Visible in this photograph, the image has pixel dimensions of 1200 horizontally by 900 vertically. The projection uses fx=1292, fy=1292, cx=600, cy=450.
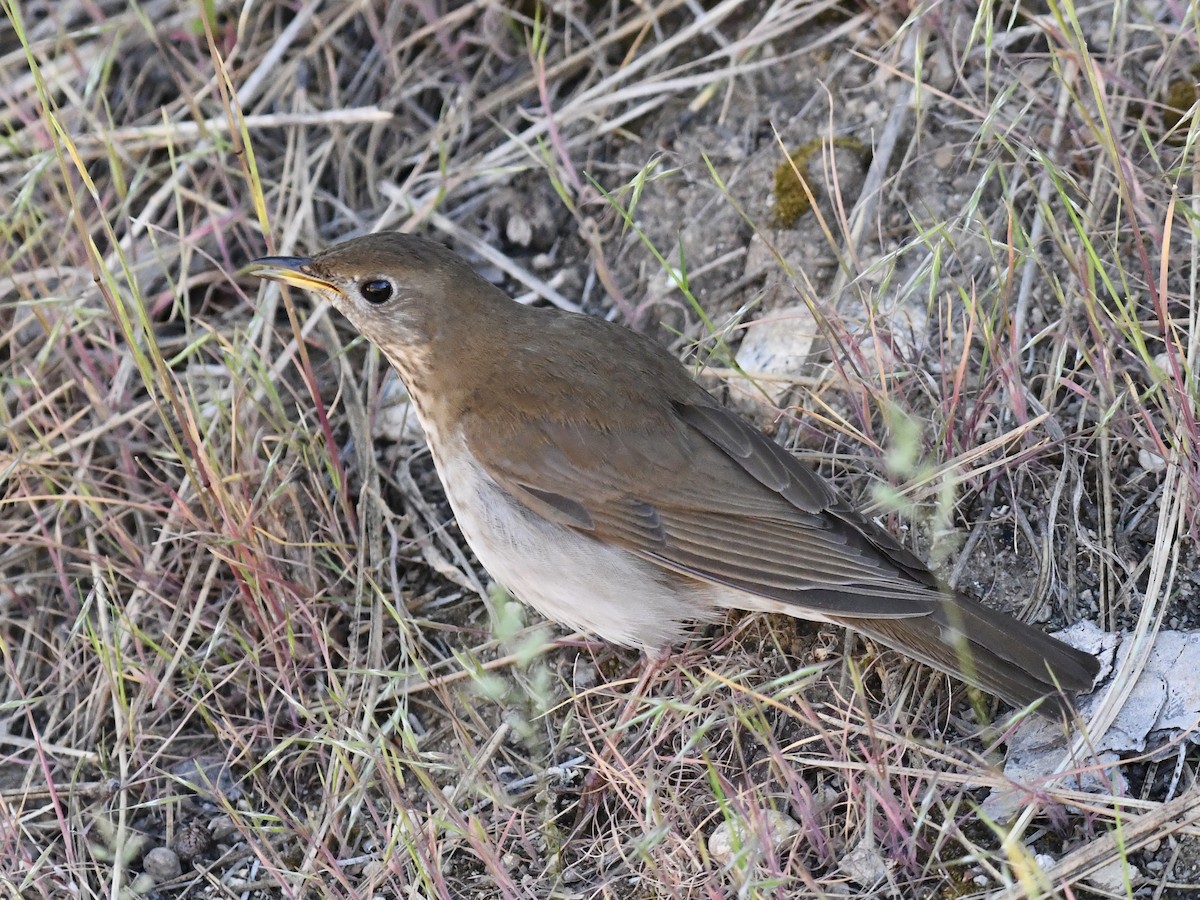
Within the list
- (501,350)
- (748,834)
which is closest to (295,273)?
(501,350)

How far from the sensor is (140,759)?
407cm

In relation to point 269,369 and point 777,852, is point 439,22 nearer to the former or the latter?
point 269,369

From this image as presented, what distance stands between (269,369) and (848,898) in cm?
279

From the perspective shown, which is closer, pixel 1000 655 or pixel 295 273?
pixel 1000 655

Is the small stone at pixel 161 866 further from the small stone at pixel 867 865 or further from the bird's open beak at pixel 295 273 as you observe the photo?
the small stone at pixel 867 865

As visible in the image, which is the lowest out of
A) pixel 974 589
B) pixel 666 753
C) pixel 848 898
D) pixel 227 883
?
pixel 227 883

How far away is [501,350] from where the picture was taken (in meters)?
4.13

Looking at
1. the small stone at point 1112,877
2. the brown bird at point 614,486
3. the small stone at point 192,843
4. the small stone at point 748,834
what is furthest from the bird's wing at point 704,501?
the small stone at point 192,843

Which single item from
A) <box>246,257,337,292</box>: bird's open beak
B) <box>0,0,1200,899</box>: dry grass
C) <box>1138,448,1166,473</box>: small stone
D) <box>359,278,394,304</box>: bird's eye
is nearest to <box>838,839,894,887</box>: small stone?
<box>0,0,1200,899</box>: dry grass

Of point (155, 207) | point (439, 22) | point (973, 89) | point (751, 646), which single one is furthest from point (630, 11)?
point (751, 646)

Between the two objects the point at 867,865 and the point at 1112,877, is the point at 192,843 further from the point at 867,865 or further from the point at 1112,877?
the point at 1112,877

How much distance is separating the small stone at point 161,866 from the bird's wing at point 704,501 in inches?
59.0

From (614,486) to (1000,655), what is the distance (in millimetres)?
1183

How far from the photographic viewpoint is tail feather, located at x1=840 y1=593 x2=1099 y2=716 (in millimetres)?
3332
